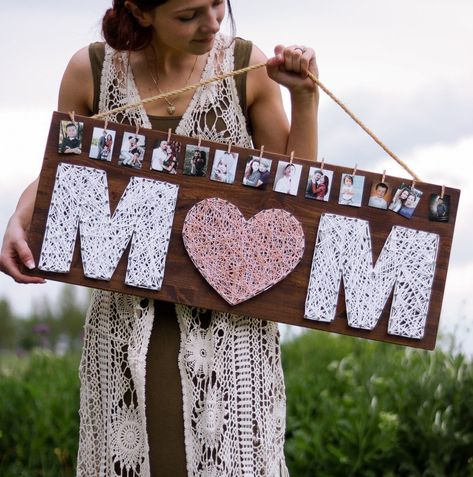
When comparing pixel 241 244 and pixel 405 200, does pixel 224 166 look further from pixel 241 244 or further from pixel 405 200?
pixel 405 200

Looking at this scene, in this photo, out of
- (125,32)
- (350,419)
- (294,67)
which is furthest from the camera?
(350,419)

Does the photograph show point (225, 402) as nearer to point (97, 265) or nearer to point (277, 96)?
point (97, 265)

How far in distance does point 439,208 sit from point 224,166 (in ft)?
1.93

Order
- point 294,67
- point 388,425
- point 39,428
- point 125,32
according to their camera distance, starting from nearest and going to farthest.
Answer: point 294,67 < point 125,32 < point 388,425 < point 39,428

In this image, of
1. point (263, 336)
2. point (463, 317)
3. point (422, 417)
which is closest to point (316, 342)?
point (463, 317)

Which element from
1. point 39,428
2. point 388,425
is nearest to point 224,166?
point 388,425

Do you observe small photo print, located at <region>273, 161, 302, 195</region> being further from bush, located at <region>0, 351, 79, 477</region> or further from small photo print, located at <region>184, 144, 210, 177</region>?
bush, located at <region>0, 351, 79, 477</region>

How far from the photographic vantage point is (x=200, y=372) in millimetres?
2689

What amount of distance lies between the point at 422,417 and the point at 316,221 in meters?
2.10

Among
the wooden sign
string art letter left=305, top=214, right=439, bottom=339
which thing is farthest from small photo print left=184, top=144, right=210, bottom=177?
string art letter left=305, top=214, right=439, bottom=339

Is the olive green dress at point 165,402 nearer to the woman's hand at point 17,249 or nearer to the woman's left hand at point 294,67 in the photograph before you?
the woman's hand at point 17,249

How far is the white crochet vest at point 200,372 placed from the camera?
2678 mm

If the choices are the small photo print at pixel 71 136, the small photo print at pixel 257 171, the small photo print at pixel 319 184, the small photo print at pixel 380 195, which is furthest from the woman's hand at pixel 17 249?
the small photo print at pixel 380 195

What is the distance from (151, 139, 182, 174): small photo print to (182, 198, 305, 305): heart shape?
125 mm
